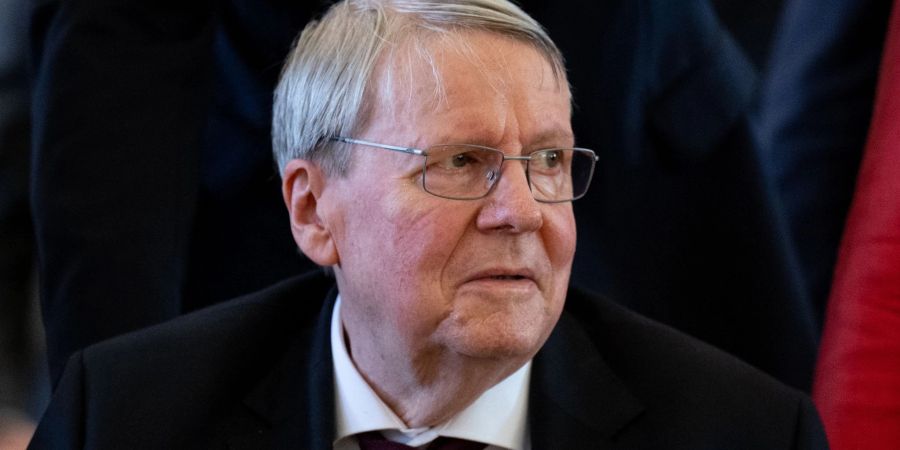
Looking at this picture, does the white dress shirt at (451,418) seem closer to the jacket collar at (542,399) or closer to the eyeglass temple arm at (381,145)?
the jacket collar at (542,399)

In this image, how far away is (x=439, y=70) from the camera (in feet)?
6.21

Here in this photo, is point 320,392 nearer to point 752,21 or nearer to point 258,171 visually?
point 258,171

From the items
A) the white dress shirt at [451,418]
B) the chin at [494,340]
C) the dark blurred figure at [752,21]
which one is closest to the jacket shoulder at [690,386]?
the white dress shirt at [451,418]

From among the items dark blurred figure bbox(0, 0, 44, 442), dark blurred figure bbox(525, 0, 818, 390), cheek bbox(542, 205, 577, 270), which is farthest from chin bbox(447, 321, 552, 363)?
dark blurred figure bbox(0, 0, 44, 442)

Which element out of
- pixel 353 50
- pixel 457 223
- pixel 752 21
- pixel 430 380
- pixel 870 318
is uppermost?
pixel 353 50

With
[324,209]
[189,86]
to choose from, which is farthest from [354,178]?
[189,86]

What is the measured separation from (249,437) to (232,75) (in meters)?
0.74

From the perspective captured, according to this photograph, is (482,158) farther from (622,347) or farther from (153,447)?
(153,447)

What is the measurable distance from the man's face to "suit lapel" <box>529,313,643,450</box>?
0.15 meters

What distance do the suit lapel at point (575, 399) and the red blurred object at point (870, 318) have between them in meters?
0.40

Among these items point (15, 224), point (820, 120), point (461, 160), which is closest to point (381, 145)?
point (461, 160)

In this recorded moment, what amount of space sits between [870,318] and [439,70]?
80cm

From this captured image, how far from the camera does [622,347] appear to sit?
210 centimetres

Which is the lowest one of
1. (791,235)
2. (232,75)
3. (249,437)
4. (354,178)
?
(791,235)
